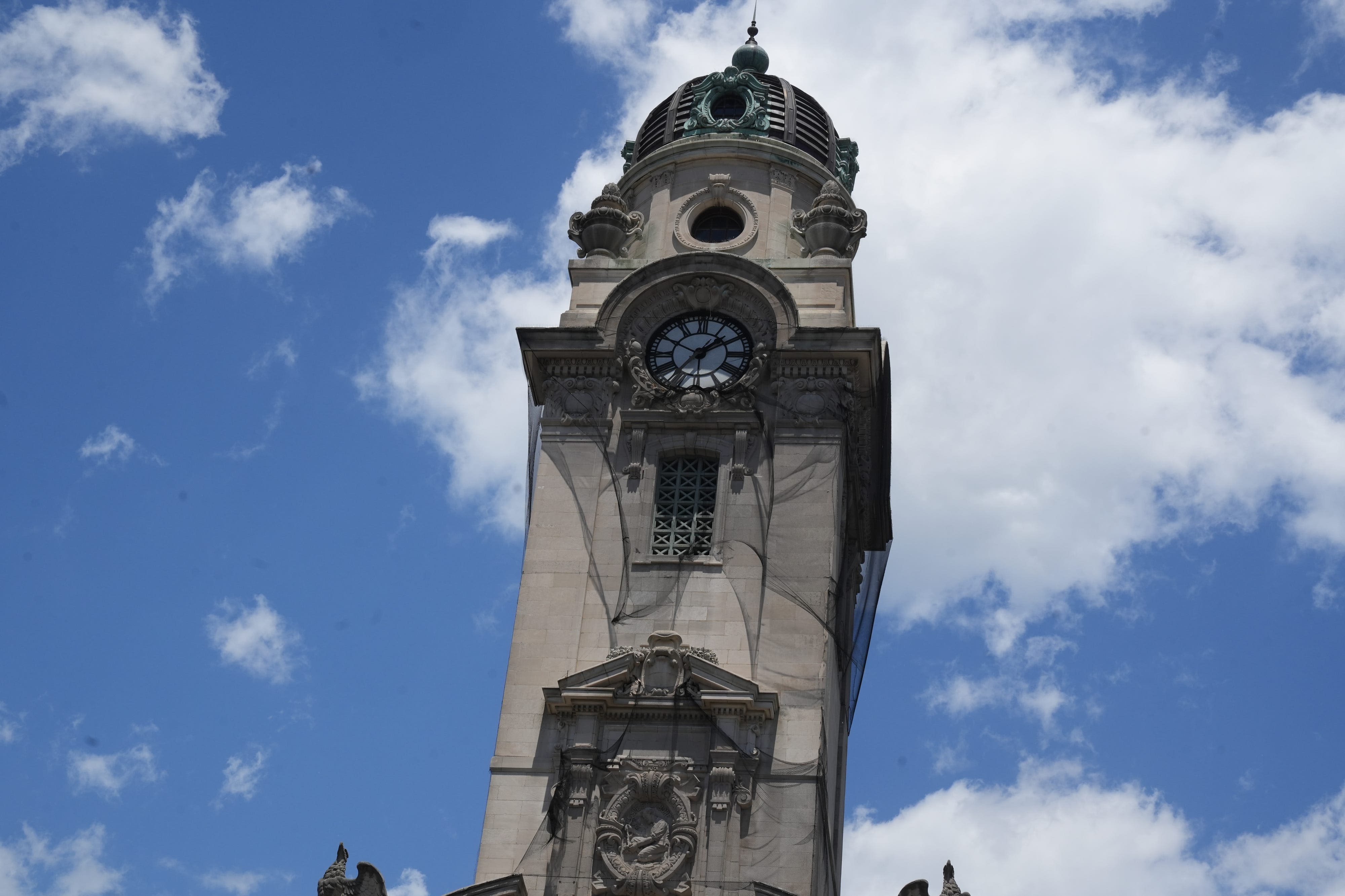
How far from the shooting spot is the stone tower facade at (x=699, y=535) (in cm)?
4606

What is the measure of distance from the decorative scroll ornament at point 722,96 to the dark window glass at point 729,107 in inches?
1.8

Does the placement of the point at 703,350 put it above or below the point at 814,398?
above

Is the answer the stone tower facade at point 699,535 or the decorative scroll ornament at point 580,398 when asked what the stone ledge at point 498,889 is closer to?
the stone tower facade at point 699,535

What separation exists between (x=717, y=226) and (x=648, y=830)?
1804 cm

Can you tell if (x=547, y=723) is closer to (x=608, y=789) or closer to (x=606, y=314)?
(x=608, y=789)

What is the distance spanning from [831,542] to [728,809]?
739cm

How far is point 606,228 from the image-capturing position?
5603 centimetres

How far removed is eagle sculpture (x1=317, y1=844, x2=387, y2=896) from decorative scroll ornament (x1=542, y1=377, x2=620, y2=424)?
1291 centimetres

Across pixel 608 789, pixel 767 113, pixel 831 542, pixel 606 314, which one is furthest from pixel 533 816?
pixel 767 113

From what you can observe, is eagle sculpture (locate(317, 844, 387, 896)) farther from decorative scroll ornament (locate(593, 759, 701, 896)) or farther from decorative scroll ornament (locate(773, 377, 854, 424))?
decorative scroll ornament (locate(773, 377, 854, 424))

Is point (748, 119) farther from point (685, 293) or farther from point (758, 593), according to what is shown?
point (758, 593)

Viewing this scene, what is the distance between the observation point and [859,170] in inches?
2437

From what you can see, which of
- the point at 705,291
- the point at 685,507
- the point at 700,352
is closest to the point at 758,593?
the point at 685,507

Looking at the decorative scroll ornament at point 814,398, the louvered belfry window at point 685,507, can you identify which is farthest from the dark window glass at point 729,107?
the louvered belfry window at point 685,507
